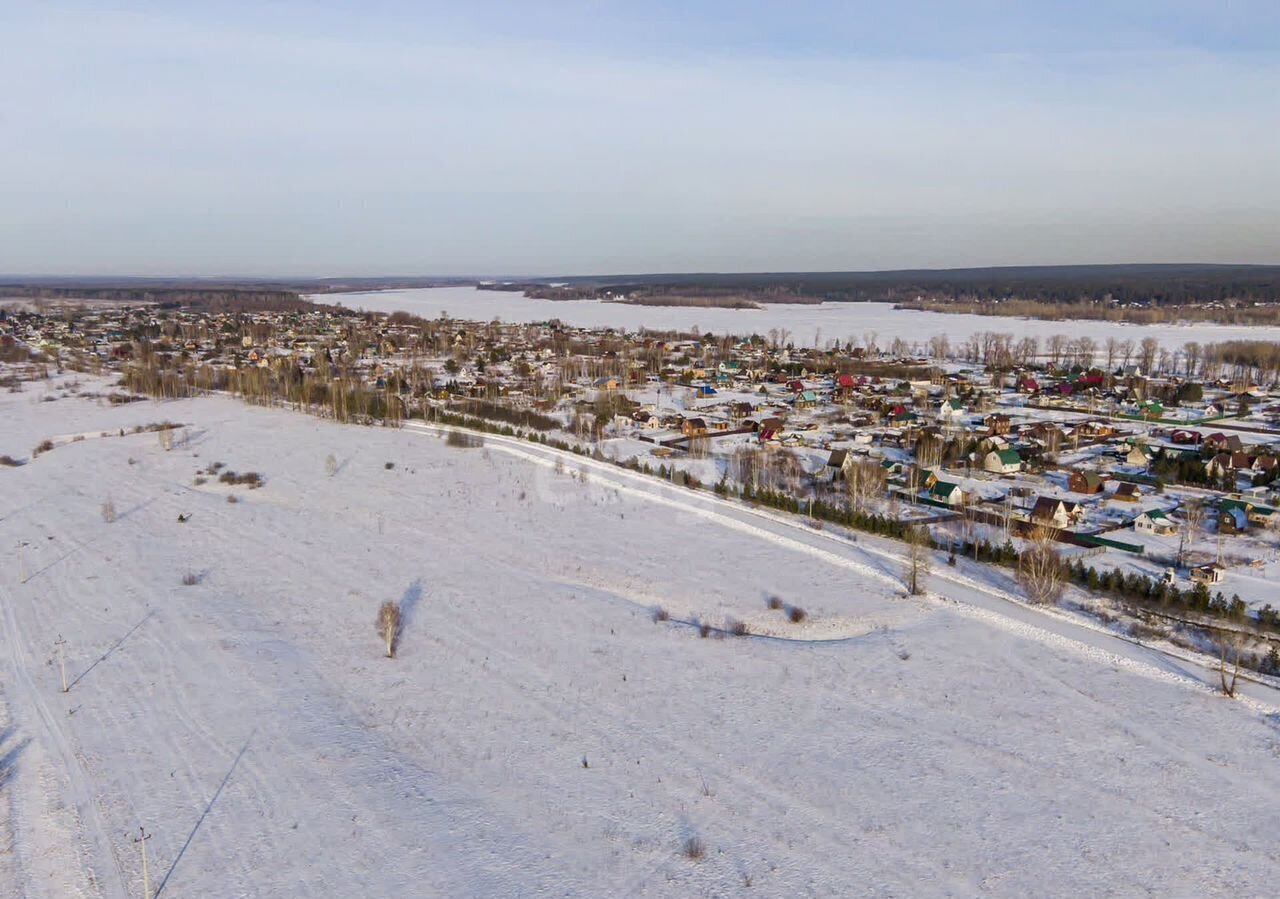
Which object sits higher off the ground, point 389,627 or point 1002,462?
point 1002,462

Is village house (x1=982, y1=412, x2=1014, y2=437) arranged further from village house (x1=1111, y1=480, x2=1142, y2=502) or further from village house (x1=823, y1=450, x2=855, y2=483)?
village house (x1=823, y1=450, x2=855, y2=483)

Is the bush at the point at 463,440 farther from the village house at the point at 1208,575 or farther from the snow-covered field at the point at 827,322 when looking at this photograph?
the snow-covered field at the point at 827,322

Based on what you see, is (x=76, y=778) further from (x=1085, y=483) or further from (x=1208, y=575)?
(x=1085, y=483)

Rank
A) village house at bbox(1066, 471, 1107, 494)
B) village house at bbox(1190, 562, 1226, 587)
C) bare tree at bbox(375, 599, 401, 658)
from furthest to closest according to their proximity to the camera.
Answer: village house at bbox(1066, 471, 1107, 494) < village house at bbox(1190, 562, 1226, 587) < bare tree at bbox(375, 599, 401, 658)

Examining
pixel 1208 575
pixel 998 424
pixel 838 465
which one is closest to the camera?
pixel 1208 575

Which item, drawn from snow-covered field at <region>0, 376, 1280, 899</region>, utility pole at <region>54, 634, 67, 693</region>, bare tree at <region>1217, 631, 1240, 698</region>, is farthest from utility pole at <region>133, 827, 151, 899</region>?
bare tree at <region>1217, 631, 1240, 698</region>

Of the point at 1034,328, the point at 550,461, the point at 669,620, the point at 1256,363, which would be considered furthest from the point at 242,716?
the point at 1034,328

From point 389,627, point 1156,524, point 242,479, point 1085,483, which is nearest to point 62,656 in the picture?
point 389,627
